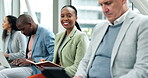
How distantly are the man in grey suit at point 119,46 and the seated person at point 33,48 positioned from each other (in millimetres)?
981

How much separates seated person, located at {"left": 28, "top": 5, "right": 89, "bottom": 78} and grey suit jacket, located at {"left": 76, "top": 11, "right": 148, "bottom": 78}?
0.62 metres

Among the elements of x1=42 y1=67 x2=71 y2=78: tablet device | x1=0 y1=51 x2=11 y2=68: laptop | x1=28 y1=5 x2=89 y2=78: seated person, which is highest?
x1=28 y1=5 x2=89 y2=78: seated person

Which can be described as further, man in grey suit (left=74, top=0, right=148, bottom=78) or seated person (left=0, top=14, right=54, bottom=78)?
seated person (left=0, top=14, right=54, bottom=78)

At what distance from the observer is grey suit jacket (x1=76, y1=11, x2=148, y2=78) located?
1.54m

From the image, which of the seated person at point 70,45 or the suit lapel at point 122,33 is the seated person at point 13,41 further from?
the suit lapel at point 122,33

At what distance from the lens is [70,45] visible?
7.83ft

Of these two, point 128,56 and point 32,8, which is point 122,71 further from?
point 32,8

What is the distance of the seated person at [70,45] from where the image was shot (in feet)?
7.48

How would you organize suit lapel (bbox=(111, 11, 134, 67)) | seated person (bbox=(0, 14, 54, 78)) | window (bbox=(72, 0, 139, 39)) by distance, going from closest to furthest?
suit lapel (bbox=(111, 11, 134, 67)) < seated person (bbox=(0, 14, 54, 78)) < window (bbox=(72, 0, 139, 39))

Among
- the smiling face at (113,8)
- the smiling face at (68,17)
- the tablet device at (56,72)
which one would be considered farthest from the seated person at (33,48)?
the smiling face at (113,8)

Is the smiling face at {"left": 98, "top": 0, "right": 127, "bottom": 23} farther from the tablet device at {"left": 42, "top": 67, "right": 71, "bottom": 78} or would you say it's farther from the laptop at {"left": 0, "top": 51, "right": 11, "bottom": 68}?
the laptop at {"left": 0, "top": 51, "right": 11, "bottom": 68}

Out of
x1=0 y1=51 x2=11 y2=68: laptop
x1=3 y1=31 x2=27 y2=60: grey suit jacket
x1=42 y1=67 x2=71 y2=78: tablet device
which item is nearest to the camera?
x1=42 y1=67 x2=71 y2=78: tablet device

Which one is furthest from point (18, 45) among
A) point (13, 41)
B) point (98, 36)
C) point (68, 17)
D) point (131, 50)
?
point (131, 50)

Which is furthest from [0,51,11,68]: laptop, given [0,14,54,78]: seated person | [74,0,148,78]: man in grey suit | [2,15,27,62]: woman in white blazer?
[74,0,148,78]: man in grey suit
